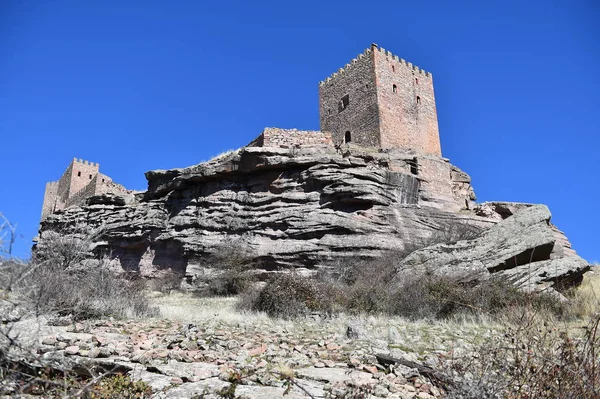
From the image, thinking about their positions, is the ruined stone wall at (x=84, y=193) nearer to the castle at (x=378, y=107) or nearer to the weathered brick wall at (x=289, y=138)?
the castle at (x=378, y=107)

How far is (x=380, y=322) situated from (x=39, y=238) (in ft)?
74.2

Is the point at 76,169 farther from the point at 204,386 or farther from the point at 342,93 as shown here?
the point at 204,386

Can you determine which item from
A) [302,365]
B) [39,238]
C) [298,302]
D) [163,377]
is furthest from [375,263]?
[39,238]

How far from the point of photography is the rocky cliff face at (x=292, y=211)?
1884cm

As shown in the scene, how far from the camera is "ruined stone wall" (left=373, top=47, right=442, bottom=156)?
82.4 feet

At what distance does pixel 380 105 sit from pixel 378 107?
0.23 m

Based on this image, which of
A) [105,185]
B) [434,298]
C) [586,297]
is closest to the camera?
[586,297]

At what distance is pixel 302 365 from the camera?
596 centimetres

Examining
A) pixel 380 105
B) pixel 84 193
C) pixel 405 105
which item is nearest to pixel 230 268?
pixel 380 105

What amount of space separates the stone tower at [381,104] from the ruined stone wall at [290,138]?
386cm

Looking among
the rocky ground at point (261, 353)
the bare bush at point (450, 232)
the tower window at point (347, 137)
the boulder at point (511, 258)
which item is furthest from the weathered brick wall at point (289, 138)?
the rocky ground at point (261, 353)

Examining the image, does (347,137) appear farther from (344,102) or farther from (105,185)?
(105,185)

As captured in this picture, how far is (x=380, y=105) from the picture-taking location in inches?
984

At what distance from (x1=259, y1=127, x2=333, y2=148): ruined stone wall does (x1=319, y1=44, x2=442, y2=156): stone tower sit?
386cm
